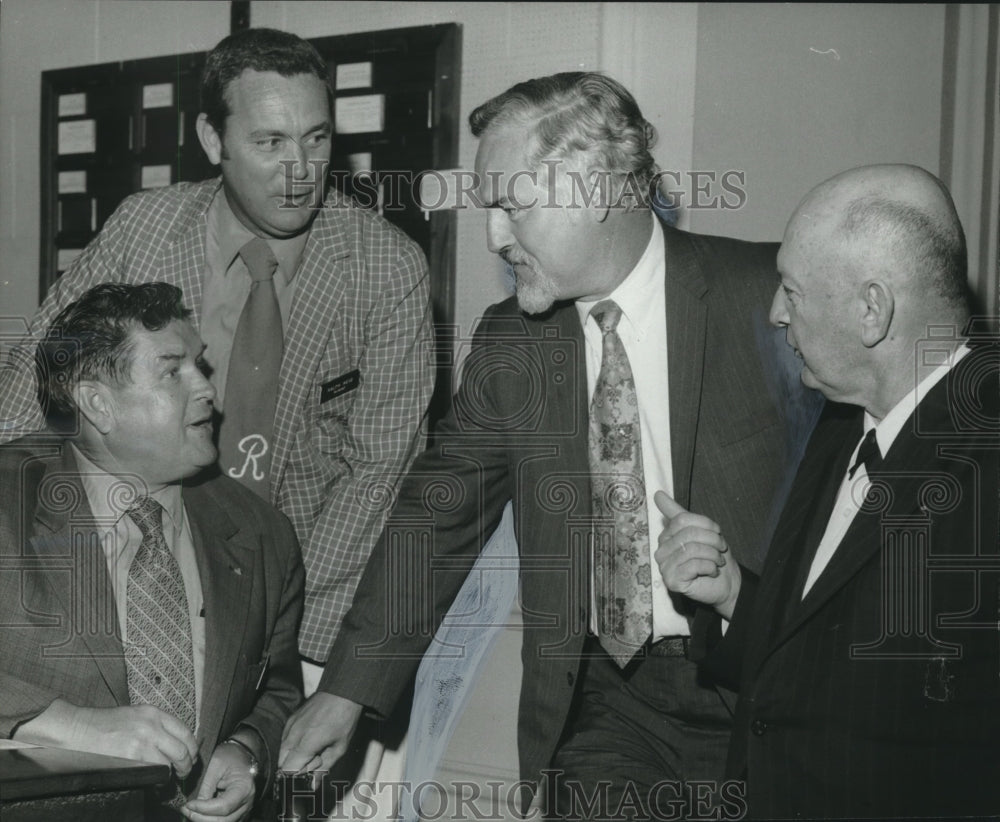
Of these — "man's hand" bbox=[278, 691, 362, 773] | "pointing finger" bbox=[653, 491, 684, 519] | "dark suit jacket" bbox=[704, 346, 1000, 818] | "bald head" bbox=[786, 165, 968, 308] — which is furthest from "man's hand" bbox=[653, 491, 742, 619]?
"man's hand" bbox=[278, 691, 362, 773]

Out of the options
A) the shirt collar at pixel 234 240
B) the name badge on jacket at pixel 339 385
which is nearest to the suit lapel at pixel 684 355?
the name badge on jacket at pixel 339 385

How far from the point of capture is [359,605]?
2.20m

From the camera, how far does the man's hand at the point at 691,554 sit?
5.99ft

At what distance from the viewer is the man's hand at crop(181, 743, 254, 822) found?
2006 mm

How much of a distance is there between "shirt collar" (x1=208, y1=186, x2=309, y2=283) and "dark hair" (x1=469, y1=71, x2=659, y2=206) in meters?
0.56

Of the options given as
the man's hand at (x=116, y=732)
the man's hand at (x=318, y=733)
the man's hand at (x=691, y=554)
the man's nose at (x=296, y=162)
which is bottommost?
the man's hand at (x=318, y=733)

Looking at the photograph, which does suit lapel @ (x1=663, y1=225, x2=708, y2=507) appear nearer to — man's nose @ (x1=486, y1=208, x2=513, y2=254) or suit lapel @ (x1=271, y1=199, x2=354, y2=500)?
man's nose @ (x1=486, y1=208, x2=513, y2=254)

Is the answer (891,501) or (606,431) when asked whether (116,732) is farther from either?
(891,501)

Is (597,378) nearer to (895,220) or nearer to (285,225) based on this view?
(895,220)

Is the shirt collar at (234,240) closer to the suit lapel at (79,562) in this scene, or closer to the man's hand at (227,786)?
the suit lapel at (79,562)

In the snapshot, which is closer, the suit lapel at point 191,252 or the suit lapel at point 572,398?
the suit lapel at point 572,398

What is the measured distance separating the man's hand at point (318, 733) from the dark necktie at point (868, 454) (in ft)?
3.53

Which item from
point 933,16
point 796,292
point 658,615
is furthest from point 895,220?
point 933,16

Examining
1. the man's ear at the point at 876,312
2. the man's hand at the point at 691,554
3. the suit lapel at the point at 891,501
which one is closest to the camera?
the suit lapel at the point at 891,501
